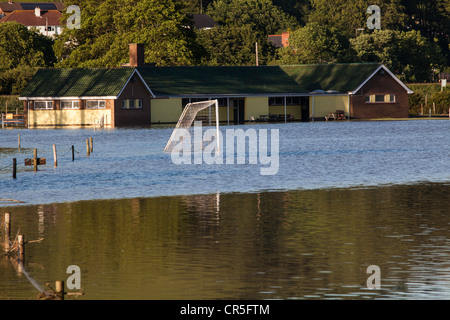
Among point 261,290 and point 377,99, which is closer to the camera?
→ point 261,290

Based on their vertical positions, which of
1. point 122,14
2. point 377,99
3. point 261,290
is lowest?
point 261,290

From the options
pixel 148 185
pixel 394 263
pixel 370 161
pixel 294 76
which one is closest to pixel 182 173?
pixel 148 185

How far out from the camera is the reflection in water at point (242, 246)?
16109 mm

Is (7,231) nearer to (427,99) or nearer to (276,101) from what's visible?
(276,101)

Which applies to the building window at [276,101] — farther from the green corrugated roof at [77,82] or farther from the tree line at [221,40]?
the green corrugated roof at [77,82]

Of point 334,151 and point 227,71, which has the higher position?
point 227,71

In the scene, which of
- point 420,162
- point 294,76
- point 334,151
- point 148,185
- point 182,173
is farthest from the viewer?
point 294,76

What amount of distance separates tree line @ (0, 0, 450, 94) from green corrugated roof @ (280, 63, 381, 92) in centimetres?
1197

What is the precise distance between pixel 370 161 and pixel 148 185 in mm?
14271

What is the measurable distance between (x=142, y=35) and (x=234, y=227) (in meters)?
A: 81.0

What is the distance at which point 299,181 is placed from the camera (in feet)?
113

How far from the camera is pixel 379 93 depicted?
320 ft

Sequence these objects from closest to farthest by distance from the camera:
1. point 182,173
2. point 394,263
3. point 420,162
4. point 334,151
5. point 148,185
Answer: point 394,263, point 148,185, point 182,173, point 420,162, point 334,151

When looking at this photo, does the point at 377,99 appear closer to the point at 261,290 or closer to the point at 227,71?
the point at 227,71
